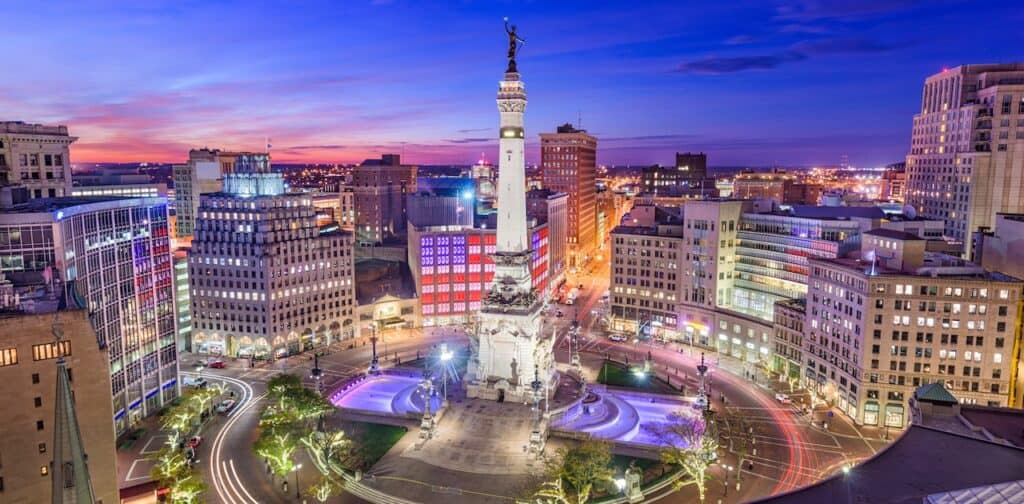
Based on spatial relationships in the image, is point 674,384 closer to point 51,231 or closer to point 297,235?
point 297,235

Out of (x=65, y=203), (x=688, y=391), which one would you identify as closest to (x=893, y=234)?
(x=688, y=391)

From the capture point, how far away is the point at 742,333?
388ft

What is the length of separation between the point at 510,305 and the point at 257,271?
49.6 meters

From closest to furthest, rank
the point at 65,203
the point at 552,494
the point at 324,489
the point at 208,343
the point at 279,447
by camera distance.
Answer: the point at 552,494
the point at 324,489
the point at 279,447
the point at 65,203
the point at 208,343

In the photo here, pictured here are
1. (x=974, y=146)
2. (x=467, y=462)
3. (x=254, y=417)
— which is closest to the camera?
(x=467, y=462)

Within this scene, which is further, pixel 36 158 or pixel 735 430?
pixel 36 158

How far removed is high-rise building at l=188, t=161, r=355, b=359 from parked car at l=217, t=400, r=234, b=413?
2198 cm

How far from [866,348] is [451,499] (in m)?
59.7

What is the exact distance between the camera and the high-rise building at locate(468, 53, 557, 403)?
94.5 m

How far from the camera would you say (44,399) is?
50.5 meters

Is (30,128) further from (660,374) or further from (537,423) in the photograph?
(660,374)

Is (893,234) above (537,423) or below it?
above

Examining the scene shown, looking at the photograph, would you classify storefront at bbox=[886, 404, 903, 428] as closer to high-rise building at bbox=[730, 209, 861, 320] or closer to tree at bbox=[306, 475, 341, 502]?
high-rise building at bbox=[730, 209, 861, 320]

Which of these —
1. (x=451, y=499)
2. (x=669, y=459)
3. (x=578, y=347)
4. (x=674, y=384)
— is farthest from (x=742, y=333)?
(x=451, y=499)
